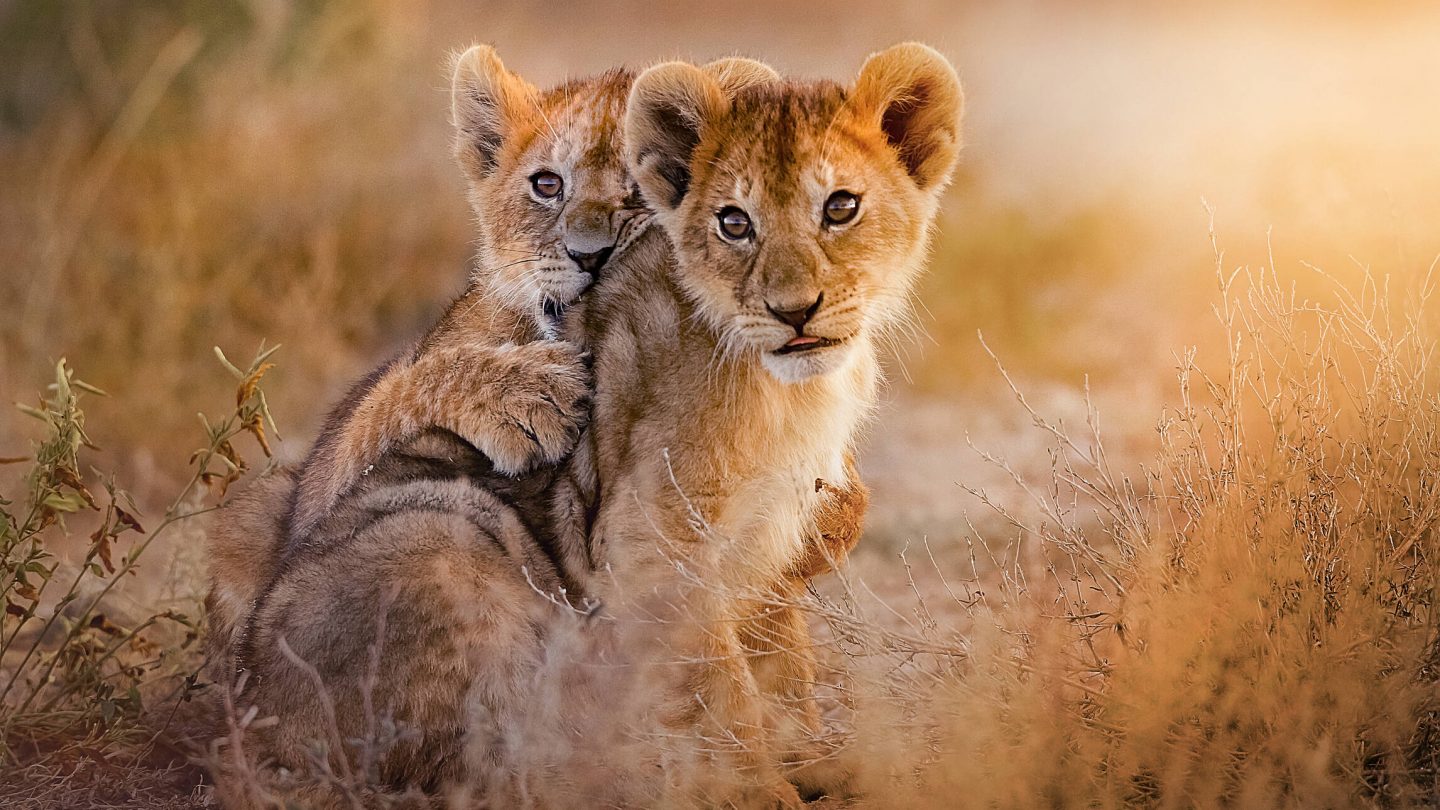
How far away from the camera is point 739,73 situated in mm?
4539

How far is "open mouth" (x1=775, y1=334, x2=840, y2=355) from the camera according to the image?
3.92 meters

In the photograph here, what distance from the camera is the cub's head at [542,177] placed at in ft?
14.8

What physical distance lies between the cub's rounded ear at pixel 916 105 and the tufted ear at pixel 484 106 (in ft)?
4.63

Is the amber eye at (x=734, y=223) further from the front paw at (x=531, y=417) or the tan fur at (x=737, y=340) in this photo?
the front paw at (x=531, y=417)

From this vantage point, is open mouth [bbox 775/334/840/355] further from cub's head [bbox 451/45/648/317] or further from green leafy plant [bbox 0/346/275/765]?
green leafy plant [bbox 0/346/275/765]

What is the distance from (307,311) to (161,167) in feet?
5.42

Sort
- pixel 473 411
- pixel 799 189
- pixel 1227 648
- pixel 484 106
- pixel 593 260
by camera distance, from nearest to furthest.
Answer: pixel 1227 648 → pixel 799 189 → pixel 473 411 → pixel 593 260 → pixel 484 106

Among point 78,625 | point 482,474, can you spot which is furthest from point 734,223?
point 78,625

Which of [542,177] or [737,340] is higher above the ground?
[542,177]

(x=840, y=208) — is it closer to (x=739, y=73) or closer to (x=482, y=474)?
(x=739, y=73)

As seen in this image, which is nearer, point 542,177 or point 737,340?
point 737,340

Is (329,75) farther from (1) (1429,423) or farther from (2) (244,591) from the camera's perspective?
(1) (1429,423)

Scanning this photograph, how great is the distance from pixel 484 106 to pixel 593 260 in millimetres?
996

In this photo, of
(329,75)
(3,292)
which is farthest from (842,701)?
(329,75)
